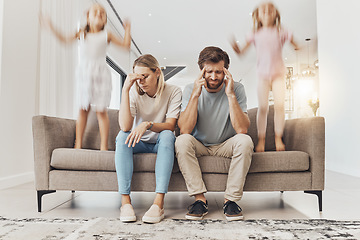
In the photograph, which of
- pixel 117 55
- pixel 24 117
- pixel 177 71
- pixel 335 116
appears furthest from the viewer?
pixel 177 71

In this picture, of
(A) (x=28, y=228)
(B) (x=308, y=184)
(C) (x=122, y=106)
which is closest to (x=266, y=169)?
(B) (x=308, y=184)

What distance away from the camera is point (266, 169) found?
1.78 meters

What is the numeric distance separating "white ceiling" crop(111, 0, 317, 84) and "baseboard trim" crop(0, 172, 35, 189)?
11.3ft

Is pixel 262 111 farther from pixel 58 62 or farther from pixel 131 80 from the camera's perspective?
pixel 58 62

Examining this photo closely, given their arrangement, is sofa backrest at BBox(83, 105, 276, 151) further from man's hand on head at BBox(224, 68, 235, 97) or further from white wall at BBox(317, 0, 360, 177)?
white wall at BBox(317, 0, 360, 177)

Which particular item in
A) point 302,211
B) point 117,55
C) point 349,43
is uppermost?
point 117,55

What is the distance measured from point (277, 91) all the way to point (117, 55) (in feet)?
17.4

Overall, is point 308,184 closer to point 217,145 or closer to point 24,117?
point 217,145

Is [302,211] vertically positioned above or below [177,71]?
below

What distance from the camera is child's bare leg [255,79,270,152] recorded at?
220cm

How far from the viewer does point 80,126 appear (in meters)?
2.24

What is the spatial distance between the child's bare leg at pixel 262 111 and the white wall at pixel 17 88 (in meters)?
2.25

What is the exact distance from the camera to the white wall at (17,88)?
9.12 ft

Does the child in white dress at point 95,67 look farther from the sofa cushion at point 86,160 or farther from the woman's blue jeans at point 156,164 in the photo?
the woman's blue jeans at point 156,164
